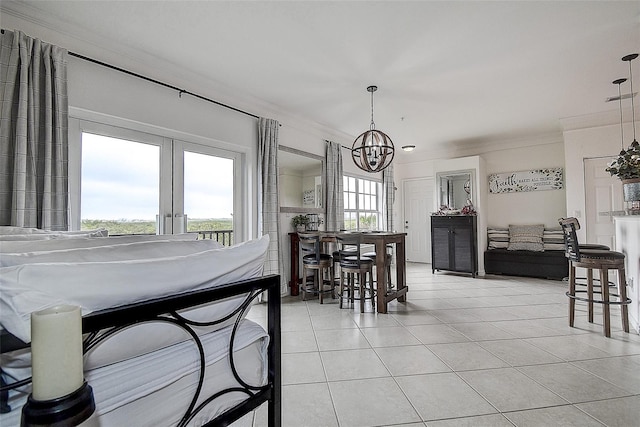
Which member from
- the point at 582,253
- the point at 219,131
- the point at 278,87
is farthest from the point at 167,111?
the point at 582,253

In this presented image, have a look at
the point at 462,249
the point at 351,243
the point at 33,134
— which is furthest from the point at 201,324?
the point at 462,249

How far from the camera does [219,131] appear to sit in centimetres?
360

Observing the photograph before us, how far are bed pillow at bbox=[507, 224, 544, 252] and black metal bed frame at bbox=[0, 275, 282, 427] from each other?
224 inches

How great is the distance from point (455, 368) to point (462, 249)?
3.89 m

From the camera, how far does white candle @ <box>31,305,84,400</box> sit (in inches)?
18.6

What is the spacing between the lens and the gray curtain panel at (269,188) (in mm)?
3961

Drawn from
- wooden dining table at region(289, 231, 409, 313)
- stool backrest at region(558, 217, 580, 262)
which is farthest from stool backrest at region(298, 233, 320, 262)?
stool backrest at region(558, 217, 580, 262)

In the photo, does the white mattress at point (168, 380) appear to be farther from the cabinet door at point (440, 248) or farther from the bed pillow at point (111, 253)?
the cabinet door at point (440, 248)

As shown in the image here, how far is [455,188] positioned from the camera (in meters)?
6.11

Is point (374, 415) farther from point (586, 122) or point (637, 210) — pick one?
point (586, 122)

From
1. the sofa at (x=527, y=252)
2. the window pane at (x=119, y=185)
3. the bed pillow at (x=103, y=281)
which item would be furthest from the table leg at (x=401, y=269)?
the bed pillow at (x=103, y=281)

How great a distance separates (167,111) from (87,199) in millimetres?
1138

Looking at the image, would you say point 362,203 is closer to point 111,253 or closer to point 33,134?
point 33,134

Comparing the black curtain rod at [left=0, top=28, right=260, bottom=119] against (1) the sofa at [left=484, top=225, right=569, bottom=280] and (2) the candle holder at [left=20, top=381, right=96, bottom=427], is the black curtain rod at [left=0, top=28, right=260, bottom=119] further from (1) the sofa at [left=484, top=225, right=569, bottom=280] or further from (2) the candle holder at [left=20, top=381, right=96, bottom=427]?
(1) the sofa at [left=484, top=225, right=569, bottom=280]
